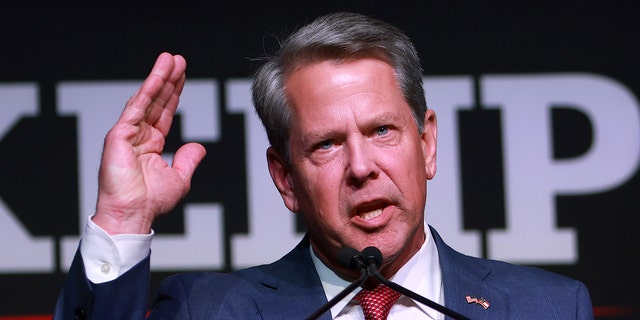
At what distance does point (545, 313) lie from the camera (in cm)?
220

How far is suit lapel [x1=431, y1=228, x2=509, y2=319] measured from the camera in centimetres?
219

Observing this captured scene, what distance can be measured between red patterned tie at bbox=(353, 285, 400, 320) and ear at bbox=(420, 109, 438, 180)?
266 millimetres

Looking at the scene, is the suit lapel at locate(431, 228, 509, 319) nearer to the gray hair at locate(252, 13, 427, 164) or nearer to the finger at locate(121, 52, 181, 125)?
the gray hair at locate(252, 13, 427, 164)

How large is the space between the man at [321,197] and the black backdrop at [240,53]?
3.33 ft

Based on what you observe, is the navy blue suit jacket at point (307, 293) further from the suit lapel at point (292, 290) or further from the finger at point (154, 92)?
the finger at point (154, 92)

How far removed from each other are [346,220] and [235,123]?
1.24 meters

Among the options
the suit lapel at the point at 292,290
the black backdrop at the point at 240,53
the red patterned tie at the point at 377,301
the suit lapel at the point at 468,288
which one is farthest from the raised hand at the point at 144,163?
the black backdrop at the point at 240,53

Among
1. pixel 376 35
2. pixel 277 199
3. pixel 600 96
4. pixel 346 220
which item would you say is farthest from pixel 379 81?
pixel 600 96

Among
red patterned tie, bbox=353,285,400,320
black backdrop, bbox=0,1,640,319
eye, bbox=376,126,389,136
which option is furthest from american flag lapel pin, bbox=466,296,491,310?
black backdrop, bbox=0,1,640,319

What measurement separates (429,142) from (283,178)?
0.31 meters

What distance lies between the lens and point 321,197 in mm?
2160

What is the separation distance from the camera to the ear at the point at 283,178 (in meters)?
2.32

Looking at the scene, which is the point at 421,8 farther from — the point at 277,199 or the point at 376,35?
the point at 376,35

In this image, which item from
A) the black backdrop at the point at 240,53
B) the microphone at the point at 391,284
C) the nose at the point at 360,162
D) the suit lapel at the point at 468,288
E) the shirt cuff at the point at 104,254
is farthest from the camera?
the black backdrop at the point at 240,53
